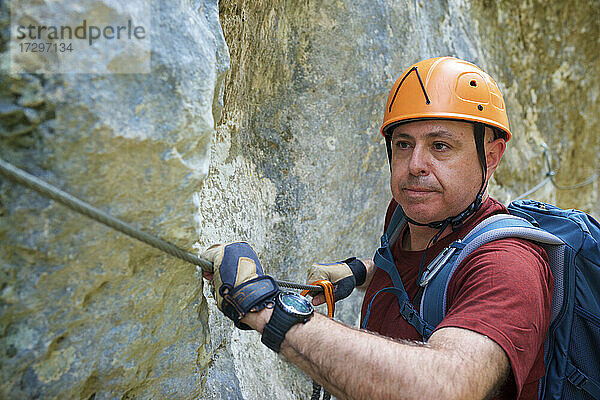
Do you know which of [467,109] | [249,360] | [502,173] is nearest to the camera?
[467,109]

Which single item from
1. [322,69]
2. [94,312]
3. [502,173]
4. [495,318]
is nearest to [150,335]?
[94,312]

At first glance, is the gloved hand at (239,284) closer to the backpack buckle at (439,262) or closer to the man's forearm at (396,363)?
the man's forearm at (396,363)

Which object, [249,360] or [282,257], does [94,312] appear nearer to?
[249,360]

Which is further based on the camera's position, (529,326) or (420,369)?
(529,326)

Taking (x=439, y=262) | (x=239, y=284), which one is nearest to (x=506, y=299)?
(x=439, y=262)

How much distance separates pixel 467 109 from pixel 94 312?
5.67 ft

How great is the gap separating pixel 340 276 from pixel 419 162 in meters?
0.80

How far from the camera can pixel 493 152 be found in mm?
2291

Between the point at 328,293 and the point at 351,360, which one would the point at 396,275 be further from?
the point at 351,360

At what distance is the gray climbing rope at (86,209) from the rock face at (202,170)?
1.6 inches

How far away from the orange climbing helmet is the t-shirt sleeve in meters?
0.64

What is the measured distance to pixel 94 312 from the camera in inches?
56.6

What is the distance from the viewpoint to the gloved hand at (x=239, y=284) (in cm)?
157

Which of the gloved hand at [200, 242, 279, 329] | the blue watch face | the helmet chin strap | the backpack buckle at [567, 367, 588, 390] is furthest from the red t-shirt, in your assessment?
the gloved hand at [200, 242, 279, 329]
